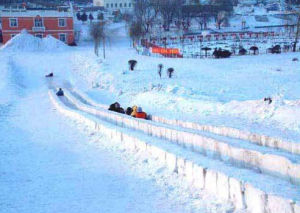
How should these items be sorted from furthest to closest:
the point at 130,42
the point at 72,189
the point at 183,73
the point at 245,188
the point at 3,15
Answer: the point at 130,42
the point at 3,15
the point at 183,73
the point at 72,189
the point at 245,188

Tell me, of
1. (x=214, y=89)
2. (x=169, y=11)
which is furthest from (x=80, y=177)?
(x=169, y=11)

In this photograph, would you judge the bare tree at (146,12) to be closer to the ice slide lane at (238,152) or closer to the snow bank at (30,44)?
the snow bank at (30,44)

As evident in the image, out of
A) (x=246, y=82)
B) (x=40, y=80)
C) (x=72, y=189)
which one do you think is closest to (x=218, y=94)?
(x=246, y=82)

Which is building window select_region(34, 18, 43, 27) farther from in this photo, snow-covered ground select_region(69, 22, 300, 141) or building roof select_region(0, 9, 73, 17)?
snow-covered ground select_region(69, 22, 300, 141)

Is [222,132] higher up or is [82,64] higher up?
[222,132]

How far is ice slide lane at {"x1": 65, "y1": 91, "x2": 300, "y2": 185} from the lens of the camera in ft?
17.4

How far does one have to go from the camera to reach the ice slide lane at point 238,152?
5293 millimetres

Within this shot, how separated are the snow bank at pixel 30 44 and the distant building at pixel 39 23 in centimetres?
390

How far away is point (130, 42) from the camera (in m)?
54.3

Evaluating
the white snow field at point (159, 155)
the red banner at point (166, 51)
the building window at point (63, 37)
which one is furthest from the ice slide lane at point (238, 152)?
the building window at point (63, 37)

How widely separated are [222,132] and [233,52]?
87.3 feet

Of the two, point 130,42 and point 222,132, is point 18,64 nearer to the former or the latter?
point 130,42

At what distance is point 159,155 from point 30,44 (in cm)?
4240

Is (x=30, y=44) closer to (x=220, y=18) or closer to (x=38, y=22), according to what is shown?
(x=38, y=22)
